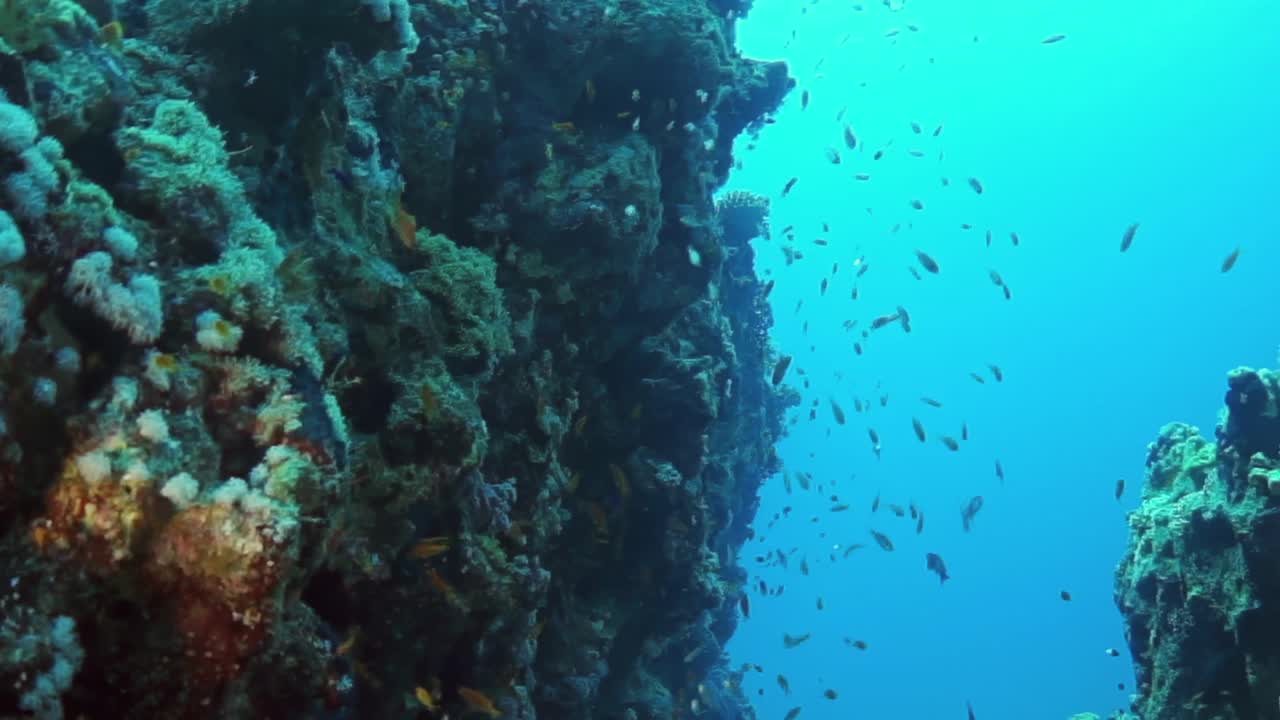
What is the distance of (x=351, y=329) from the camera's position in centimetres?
580

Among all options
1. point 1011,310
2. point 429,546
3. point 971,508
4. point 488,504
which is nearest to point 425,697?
point 429,546

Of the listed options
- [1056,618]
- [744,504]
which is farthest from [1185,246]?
[744,504]

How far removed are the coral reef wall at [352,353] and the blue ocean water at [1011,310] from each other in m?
82.3

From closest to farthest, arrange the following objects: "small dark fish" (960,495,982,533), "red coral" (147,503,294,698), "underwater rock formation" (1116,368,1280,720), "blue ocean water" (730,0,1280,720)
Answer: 1. "red coral" (147,503,294,698)
2. "underwater rock formation" (1116,368,1280,720)
3. "small dark fish" (960,495,982,533)
4. "blue ocean water" (730,0,1280,720)

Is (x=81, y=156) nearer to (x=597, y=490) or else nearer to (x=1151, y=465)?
(x=597, y=490)

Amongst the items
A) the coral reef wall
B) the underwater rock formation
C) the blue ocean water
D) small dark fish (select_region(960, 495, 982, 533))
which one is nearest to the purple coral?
the coral reef wall

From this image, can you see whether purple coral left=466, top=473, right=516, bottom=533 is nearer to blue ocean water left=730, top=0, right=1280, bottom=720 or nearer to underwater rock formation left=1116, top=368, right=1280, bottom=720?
underwater rock formation left=1116, top=368, right=1280, bottom=720

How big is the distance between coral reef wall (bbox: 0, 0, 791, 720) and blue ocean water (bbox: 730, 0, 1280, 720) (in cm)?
8232

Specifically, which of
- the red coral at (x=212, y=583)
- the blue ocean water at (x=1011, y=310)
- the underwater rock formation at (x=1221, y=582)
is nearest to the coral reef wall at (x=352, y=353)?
the red coral at (x=212, y=583)

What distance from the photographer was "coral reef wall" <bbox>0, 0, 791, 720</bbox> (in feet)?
10.7

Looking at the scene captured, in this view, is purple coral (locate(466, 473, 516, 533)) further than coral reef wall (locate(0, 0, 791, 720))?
Yes

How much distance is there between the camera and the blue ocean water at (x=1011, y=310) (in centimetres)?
9875

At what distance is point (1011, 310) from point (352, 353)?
14056 centimetres

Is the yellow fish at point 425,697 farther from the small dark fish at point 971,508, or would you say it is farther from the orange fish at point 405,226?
the small dark fish at point 971,508
